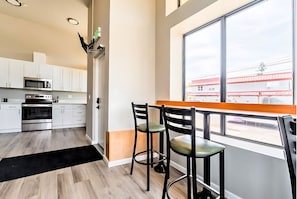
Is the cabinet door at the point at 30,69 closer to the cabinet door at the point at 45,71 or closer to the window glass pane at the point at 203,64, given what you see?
the cabinet door at the point at 45,71

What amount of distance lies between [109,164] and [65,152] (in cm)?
119

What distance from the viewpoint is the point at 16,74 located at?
480 cm

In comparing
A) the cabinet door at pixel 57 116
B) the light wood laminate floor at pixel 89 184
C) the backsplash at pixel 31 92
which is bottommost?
the light wood laminate floor at pixel 89 184

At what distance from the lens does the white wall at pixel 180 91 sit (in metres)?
1.33

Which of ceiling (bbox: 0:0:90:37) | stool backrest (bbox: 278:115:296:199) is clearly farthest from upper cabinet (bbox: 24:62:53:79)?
stool backrest (bbox: 278:115:296:199)

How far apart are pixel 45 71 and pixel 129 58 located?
4.15 meters

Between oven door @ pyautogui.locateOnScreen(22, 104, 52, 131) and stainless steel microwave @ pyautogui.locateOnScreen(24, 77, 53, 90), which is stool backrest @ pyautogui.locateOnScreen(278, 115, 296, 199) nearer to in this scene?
oven door @ pyautogui.locateOnScreen(22, 104, 52, 131)

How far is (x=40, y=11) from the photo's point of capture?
421 cm

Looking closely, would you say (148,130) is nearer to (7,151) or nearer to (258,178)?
(258,178)

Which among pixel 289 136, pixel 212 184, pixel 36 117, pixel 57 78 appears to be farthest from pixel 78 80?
pixel 289 136

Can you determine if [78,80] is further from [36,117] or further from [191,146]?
[191,146]

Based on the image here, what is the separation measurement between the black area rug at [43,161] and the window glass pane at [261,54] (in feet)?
8.47

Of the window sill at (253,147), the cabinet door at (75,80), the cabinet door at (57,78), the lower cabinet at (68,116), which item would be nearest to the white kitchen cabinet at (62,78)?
the cabinet door at (57,78)

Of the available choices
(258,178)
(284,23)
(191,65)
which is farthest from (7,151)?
(284,23)
